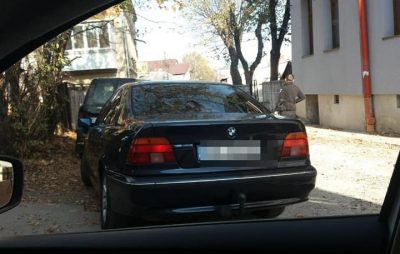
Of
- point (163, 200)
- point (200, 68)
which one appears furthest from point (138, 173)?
point (200, 68)

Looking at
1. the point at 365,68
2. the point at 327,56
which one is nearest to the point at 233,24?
the point at 327,56

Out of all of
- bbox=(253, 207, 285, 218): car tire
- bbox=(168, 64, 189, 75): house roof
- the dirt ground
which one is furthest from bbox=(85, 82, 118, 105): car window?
bbox=(168, 64, 189, 75): house roof

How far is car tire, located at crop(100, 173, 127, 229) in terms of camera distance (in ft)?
16.3

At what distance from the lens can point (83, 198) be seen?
7.06 meters

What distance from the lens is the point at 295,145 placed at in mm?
4875

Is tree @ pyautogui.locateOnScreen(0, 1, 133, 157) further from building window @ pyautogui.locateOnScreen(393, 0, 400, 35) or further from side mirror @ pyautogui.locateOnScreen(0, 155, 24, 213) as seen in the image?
side mirror @ pyautogui.locateOnScreen(0, 155, 24, 213)

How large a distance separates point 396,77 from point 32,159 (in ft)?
23.7

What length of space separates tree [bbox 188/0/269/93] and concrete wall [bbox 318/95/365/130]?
1582cm

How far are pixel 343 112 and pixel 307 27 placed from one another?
3557 millimetres

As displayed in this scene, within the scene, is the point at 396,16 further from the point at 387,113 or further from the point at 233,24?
the point at 233,24

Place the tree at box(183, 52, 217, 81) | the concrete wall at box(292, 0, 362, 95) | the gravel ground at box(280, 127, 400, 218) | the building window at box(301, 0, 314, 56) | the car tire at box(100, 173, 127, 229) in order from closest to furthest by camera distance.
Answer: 1. the gravel ground at box(280, 127, 400, 218)
2. the car tire at box(100, 173, 127, 229)
3. the concrete wall at box(292, 0, 362, 95)
4. the building window at box(301, 0, 314, 56)
5. the tree at box(183, 52, 217, 81)

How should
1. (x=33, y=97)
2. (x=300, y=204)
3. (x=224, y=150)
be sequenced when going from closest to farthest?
(x=224, y=150)
(x=300, y=204)
(x=33, y=97)

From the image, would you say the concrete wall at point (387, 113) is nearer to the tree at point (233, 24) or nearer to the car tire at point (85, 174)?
the car tire at point (85, 174)

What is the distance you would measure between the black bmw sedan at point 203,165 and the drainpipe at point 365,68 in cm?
791
